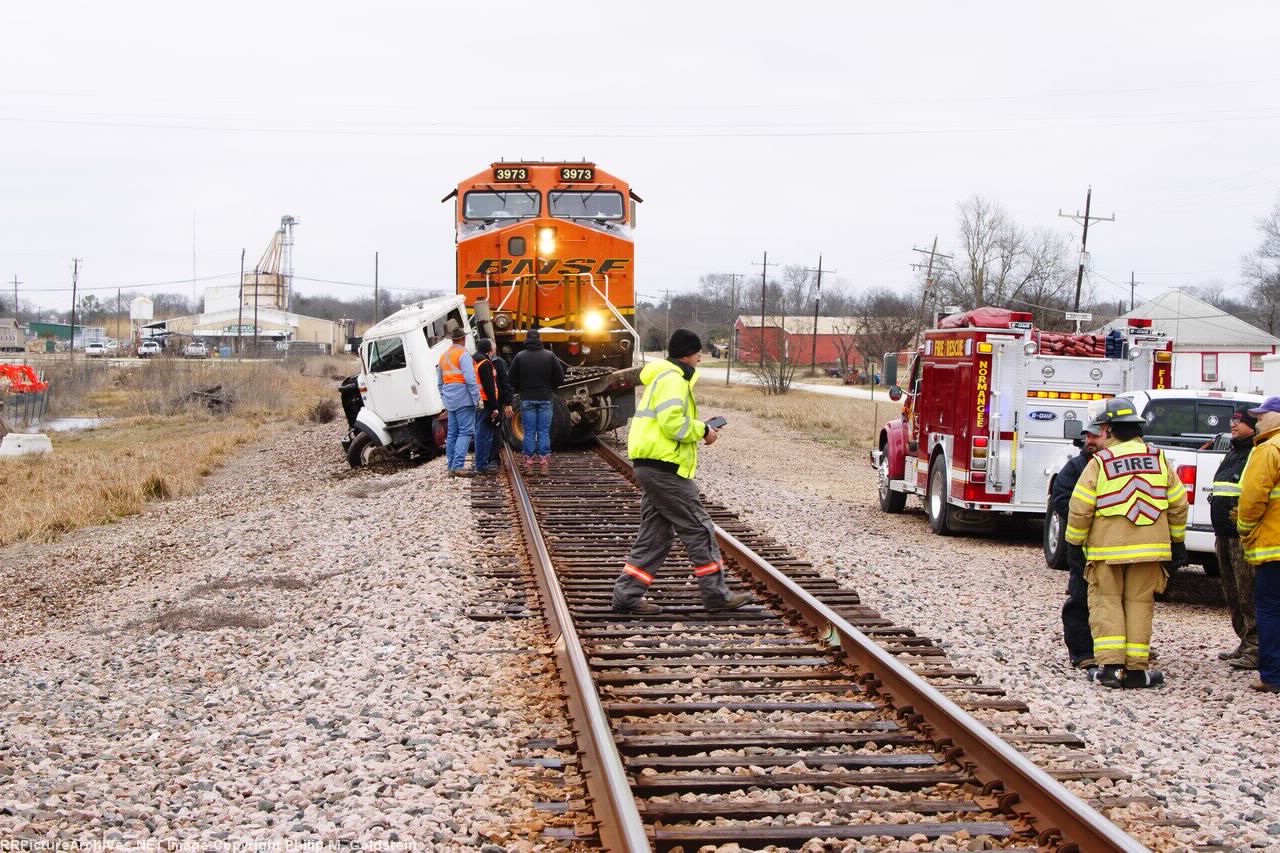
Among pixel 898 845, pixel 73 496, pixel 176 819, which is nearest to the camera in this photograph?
pixel 898 845

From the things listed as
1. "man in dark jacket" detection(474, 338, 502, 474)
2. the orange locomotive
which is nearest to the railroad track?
"man in dark jacket" detection(474, 338, 502, 474)

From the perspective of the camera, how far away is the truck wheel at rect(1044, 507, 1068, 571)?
11.5 meters

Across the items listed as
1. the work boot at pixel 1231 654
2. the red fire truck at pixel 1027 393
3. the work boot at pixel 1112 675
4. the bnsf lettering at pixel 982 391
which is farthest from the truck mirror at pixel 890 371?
the work boot at pixel 1112 675

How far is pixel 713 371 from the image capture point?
89.8m

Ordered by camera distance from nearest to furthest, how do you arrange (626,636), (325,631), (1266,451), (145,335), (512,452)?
(1266,451)
(626,636)
(325,631)
(512,452)
(145,335)

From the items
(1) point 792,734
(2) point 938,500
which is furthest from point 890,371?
(1) point 792,734

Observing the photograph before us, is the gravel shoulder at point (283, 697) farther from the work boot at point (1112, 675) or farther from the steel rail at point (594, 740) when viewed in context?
the work boot at point (1112, 675)

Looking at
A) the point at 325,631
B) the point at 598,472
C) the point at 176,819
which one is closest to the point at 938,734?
the point at 176,819

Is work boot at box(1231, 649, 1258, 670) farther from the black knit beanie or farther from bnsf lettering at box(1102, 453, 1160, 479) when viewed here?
the black knit beanie

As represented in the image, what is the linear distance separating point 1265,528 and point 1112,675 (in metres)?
1.27

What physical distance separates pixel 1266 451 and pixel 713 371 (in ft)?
271

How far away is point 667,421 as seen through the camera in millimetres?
8094

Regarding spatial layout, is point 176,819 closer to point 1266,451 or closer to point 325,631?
point 325,631

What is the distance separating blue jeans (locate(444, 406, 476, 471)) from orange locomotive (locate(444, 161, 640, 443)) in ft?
7.55
